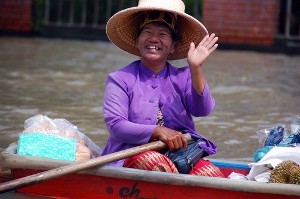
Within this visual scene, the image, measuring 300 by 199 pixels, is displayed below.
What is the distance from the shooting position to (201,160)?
185 inches

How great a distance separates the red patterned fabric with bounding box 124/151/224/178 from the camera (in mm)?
4406

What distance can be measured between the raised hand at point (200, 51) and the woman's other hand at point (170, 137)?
405mm

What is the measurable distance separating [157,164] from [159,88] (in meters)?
0.59

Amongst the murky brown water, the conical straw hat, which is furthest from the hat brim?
the murky brown water

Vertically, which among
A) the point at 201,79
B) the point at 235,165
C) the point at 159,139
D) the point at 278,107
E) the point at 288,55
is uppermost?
the point at 201,79

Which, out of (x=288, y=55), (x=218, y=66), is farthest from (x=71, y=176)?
(x=288, y=55)

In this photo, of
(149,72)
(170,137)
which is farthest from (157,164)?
(149,72)

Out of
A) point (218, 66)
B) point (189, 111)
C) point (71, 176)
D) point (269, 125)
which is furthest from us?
point (218, 66)

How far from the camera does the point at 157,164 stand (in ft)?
14.4

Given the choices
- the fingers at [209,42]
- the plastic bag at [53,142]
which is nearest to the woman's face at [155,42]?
the fingers at [209,42]

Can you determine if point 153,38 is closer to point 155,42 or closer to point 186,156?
point 155,42

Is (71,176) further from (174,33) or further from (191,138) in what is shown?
(174,33)

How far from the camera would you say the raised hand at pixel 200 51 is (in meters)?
4.50

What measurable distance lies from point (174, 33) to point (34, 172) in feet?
4.08
